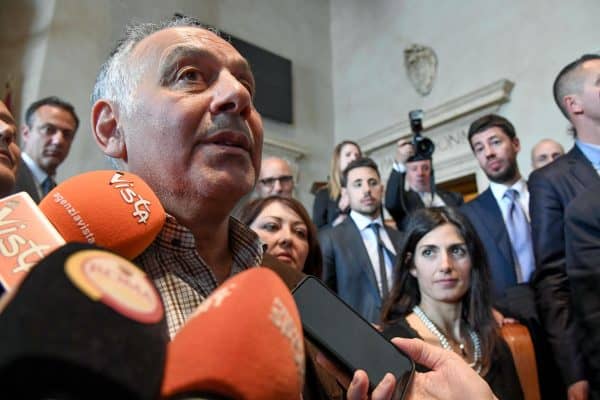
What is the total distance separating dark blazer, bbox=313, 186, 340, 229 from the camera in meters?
3.23

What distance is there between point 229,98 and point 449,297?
125 cm

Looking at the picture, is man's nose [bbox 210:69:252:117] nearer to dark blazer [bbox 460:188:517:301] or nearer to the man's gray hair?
the man's gray hair

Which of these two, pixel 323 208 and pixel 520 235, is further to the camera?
pixel 323 208

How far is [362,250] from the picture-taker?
238cm

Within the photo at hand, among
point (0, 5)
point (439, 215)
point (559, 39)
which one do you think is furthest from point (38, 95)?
point (559, 39)

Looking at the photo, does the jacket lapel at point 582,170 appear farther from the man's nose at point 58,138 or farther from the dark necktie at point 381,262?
the man's nose at point 58,138

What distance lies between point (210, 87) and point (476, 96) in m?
4.87

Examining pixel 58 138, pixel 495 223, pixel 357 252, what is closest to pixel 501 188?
pixel 495 223

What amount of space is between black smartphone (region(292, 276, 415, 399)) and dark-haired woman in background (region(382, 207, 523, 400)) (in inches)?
37.8

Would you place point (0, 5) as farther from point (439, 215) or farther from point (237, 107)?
point (237, 107)

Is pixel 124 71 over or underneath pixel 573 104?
underneath

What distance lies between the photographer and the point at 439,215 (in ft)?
6.37

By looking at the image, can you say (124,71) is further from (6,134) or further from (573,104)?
(573,104)

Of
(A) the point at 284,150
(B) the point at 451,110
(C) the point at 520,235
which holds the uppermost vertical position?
(B) the point at 451,110
